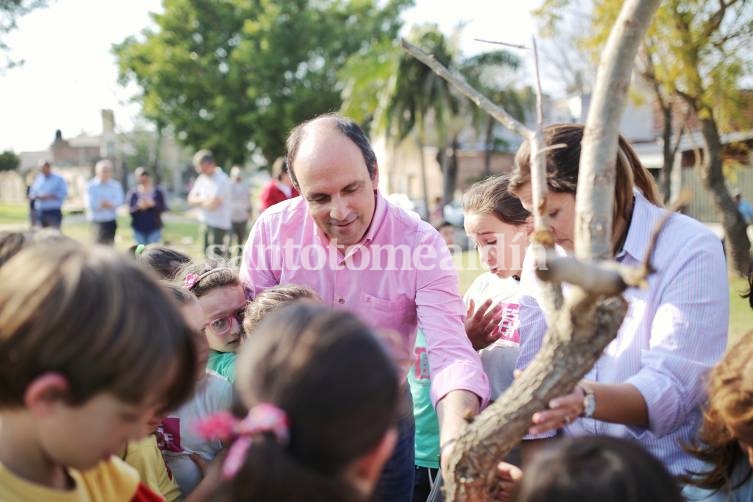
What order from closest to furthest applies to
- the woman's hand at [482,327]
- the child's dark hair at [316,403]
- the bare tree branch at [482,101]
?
the child's dark hair at [316,403] < the bare tree branch at [482,101] < the woman's hand at [482,327]

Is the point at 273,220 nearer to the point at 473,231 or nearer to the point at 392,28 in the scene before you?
the point at 473,231

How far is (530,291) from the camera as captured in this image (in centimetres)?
271

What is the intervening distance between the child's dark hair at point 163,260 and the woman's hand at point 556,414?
83.1 inches

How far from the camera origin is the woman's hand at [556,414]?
1769 mm

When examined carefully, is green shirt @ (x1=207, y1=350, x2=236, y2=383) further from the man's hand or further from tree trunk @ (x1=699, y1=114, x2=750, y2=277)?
tree trunk @ (x1=699, y1=114, x2=750, y2=277)

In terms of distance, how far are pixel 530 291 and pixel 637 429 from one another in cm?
62

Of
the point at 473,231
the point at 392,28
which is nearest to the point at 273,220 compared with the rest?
the point at 473,231

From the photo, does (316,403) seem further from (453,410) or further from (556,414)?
(453,410)

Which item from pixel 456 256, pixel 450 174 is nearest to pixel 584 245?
pixel 456 256

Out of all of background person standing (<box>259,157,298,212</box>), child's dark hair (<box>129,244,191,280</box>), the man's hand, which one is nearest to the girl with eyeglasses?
child's dark hair (<box>129,244,191,280</box>)

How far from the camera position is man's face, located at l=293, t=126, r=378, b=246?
9.73 ft

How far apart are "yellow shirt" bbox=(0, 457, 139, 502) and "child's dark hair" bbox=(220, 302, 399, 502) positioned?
0.42 m

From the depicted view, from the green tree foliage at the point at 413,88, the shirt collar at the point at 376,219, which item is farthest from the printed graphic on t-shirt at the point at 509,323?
the green tree foliage at the point at 413,88

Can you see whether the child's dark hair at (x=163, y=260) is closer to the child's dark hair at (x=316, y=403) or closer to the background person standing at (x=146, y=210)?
the child's dark hair at (x=316, y=403)
